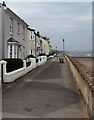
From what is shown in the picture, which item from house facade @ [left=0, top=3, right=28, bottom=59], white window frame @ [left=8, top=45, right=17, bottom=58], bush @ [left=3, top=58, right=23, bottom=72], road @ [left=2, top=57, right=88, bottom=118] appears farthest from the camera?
white window frame @ [left=8, top=45, right=17, bottom=58]

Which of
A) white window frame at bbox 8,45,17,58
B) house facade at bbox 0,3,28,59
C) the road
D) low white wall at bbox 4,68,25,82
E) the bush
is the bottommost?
the road

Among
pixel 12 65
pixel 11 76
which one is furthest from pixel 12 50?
pixel 11 76

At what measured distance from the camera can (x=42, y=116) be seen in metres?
6.71

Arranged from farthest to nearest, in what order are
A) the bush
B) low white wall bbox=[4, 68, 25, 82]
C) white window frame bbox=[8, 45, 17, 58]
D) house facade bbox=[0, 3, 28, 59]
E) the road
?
1. white window frame bbox=[8, 45, 17, 58]
2. house facade bbox=[0, 3, 28, 59]
3. the bush
4. low white wall bbox=[4, 68, 25, 82]
5. the road

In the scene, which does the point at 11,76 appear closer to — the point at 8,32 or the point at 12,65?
the point at 12,65

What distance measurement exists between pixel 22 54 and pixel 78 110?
73.0 ft

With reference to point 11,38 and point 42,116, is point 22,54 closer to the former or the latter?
point 11,38

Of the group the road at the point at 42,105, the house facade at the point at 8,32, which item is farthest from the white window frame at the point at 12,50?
the road at the point at 42,105

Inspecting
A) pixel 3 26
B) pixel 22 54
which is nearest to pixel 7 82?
pixel 3 26

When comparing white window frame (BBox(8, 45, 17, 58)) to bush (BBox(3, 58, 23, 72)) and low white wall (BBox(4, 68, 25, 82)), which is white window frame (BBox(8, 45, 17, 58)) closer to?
bush (BBox(3, 58, 23, 72))

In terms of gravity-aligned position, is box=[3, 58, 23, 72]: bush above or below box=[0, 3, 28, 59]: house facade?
below

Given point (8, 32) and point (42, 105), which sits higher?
point (8, 32)

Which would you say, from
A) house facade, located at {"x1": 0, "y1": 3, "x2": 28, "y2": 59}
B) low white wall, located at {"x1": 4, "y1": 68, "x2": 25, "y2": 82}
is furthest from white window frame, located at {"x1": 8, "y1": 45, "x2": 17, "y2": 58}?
low white wall, located at {"x1": 4, "y1": 68, "x2": 25, "y2": 82}

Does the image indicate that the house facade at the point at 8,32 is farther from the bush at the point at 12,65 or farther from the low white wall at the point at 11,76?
the low white wall at the point at 11,76
